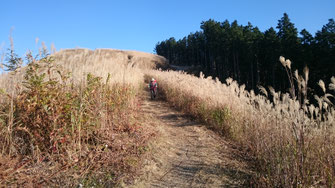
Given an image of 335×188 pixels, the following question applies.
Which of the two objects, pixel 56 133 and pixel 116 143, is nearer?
pixel 56 133

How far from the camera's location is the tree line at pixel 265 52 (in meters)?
23.8

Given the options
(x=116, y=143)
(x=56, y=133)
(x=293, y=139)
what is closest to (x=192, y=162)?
(x=116, y=143)

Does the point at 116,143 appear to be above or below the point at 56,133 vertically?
below

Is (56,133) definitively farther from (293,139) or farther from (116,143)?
(293,139)

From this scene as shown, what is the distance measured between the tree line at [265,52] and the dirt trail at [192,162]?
14.5 m

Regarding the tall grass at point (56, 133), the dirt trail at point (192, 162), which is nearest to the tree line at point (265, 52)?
the dirt trail at point (192, 162)

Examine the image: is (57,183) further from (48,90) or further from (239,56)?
(239,56)

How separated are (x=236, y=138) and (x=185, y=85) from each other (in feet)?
15.9

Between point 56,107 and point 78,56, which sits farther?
point 78,56

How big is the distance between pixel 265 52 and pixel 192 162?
3273 centimetres

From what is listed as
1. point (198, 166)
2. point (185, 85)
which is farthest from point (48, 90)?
point (185, 85)

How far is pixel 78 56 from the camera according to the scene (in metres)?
4.20

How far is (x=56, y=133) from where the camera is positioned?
2.91m

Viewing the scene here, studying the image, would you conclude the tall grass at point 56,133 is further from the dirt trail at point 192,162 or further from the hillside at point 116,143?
the dirt trail at point 192,162
